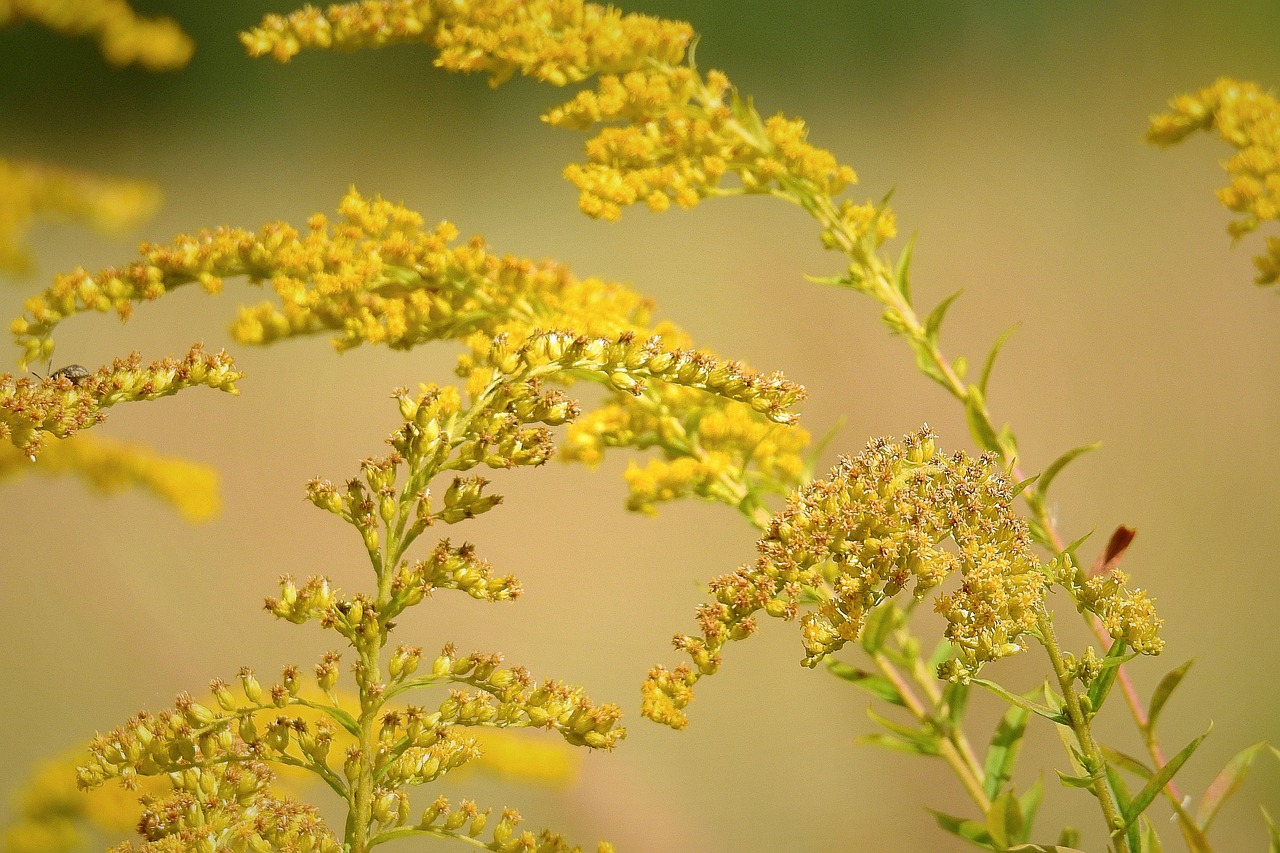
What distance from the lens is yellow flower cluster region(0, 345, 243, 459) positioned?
1.56 feet

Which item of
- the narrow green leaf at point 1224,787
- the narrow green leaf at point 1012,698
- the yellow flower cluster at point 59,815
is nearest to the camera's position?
the narrow green leaf at point 1012,698

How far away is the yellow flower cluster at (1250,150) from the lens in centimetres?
63

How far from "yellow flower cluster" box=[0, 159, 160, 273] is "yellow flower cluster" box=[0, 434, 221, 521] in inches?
7.3

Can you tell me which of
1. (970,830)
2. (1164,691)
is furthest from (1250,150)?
(970,830)

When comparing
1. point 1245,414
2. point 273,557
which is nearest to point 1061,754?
point 1245,414

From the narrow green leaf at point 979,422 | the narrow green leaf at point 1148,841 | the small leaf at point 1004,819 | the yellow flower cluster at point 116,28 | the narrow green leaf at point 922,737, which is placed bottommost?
the narrow green leaf at point 1148,841

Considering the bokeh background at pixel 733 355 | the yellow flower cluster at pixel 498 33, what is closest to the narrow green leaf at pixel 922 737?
the bokeh background at pixel 733 355

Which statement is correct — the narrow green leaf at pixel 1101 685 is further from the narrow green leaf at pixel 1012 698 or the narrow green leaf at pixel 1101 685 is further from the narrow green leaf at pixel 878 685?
the narrow green leaf at pixel 878 685

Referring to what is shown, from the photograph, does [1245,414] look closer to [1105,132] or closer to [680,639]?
[1105,132]

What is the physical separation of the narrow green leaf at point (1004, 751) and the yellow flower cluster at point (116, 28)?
2.76 ft

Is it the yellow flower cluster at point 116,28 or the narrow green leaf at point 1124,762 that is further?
the yellow flower cluster at point 116,28

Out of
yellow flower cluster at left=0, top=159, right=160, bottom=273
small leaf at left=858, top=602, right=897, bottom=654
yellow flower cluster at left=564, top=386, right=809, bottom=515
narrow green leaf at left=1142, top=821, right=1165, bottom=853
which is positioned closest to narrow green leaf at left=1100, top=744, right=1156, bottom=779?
narrow green leaf at left=1142, top=821, right=1165, bottom=853

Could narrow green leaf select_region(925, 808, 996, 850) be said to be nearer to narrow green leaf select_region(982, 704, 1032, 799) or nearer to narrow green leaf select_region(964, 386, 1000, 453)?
narrow green leaf select_region(982, 704, 1032, 799)

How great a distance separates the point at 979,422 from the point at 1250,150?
243 millimetres
